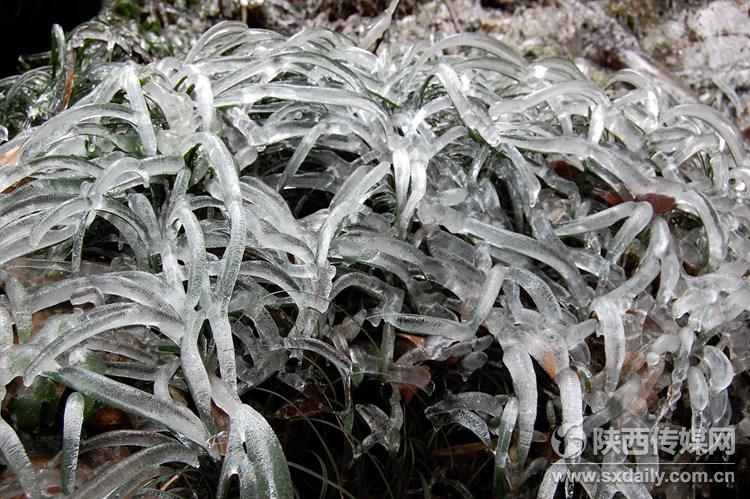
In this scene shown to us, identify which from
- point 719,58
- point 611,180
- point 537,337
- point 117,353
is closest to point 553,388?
point 537,337

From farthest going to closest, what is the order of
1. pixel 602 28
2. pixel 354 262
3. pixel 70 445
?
pixel 602 28, pixel 354 262, pixel 70 445

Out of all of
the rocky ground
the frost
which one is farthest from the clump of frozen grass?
the rocky ground

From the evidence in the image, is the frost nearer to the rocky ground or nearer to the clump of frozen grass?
the clump of frozen grass

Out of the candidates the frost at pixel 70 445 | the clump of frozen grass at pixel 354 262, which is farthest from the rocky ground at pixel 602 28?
the frost at pixel 70 445

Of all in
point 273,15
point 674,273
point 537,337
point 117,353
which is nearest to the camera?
point 117,353

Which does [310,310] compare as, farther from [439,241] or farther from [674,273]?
[674,273]

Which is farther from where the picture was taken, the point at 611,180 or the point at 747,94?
the point at 747,94

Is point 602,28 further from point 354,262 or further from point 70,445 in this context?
point 70,445

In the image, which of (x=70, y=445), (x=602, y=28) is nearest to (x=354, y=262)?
(x=70, y=445)
